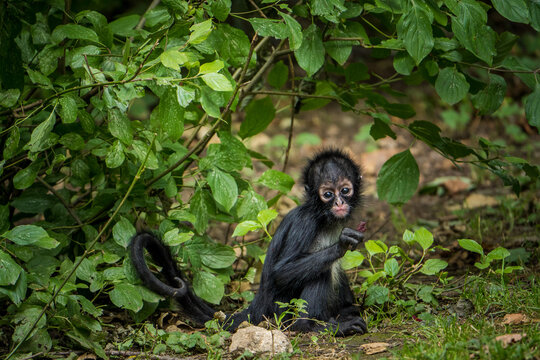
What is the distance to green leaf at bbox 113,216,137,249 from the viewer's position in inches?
165

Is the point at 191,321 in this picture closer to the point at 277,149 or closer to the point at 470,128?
the point at 277,149

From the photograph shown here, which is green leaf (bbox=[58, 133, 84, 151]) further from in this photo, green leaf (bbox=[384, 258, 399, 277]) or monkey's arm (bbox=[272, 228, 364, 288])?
green leaf (bbox=[384, 258, 399, 277])

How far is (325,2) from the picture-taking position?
3.79 meters

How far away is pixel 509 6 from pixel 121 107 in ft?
8.26

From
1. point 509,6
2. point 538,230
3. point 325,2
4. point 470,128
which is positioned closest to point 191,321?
point 325,2

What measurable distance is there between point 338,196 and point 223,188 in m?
0.93

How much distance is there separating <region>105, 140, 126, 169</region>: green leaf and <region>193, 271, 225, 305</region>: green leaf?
115 centimetres

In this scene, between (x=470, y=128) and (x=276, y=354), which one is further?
(x=470, y=128)

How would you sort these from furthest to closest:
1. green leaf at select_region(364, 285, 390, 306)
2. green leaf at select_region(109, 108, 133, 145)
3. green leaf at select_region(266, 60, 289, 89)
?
green leaf at select_region(266, 60, 289, 89), green leaf at select_region(364, 285, 390, 306), green leaf at select_region(109, 108, 133, 145)

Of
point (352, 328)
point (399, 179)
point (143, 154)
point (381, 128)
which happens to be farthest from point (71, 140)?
point (399, 179)

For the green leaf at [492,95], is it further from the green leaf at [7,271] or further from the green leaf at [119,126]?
the green leaf at [7,271]

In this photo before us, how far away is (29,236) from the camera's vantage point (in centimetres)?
360

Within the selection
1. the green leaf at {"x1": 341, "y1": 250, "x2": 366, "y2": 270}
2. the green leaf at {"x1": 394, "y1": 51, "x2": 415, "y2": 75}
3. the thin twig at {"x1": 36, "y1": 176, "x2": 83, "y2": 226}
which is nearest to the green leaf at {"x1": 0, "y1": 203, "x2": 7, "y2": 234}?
the thin twig at {"x1": 36, "y1": 176, "x2": 83, "y2": 226}

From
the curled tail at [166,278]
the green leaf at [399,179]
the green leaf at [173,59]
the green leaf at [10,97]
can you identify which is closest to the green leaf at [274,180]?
the green leaf at [399,179]
